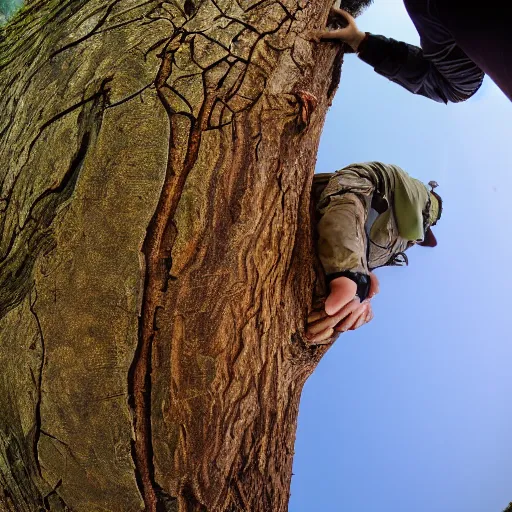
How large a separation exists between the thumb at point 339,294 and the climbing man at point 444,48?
531 millimetres

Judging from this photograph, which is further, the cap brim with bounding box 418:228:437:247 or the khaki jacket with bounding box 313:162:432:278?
the cap brim with bounding box 418:228:437:247

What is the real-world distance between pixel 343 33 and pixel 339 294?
0.67 metres

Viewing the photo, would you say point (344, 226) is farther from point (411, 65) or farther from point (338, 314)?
point (411, 65)

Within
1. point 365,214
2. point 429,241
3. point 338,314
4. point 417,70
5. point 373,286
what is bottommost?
point 338,314

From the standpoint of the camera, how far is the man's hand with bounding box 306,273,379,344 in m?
1.24

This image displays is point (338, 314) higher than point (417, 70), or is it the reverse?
point (417, 70)

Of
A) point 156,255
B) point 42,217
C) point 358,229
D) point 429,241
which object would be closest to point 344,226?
point 358,229

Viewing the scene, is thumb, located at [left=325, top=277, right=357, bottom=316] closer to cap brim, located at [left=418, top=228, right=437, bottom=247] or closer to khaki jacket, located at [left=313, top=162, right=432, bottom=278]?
khaki jacket, located at [left=313, top=162, right=432, bottom=278]

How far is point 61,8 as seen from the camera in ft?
4.59

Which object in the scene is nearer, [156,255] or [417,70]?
[156,255]

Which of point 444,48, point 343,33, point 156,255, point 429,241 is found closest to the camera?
point 156,255

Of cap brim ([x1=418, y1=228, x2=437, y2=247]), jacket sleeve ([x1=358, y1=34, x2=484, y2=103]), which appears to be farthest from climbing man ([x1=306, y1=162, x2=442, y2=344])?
cap brim ([x1=418, y1=228, x2=437, y2=247])

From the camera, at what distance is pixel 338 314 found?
4.18 ft

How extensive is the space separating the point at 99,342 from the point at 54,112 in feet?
1.75
